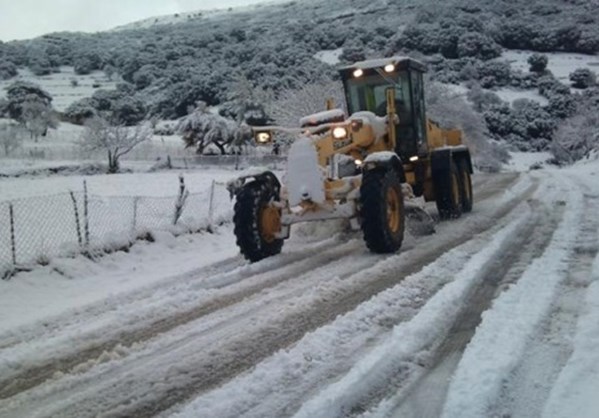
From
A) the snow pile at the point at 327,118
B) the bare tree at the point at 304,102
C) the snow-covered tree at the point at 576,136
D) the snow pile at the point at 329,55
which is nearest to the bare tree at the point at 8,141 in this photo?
the bare tree at the point at 304,102

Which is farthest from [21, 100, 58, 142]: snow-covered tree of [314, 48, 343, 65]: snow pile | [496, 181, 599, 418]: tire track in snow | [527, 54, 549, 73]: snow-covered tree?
[496, 181, 599, 418]: tire track in snow

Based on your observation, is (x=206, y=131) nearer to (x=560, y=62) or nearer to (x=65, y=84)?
(x=560, y=62)

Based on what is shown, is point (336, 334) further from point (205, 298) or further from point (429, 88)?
point (429, 88)

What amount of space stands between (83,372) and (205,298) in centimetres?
189

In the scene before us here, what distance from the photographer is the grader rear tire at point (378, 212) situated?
734cm

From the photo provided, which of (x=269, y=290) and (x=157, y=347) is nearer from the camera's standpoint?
(x=157, y=347)

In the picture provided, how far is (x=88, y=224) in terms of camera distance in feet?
35.9

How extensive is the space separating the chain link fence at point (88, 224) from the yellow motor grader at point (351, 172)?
2.25 meters

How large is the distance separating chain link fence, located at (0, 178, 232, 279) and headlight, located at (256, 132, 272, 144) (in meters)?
2.53

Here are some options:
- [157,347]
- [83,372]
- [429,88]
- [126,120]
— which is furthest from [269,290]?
[126,120]

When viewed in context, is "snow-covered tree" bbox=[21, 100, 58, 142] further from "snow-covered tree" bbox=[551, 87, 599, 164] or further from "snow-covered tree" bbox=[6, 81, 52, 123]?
"snow-covered tree" bbox=[551, 87, 599, 164]

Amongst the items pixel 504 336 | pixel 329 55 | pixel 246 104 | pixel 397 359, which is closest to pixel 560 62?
pixel 329 55

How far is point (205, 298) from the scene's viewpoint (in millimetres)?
5891

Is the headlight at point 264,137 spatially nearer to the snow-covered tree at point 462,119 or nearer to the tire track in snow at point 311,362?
the tire track in snow at point 311,362
